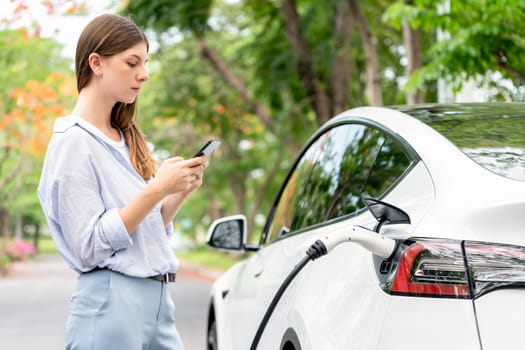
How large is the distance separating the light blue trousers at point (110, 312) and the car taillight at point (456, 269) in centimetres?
74

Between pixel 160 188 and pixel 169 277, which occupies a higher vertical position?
pixel 160 188

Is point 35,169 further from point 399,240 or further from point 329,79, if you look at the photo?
point 399,240

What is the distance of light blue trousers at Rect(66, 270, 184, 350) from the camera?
2.68 m

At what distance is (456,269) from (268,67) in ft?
49.6

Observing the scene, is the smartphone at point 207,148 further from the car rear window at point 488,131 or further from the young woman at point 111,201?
the car rear window at point 488,131

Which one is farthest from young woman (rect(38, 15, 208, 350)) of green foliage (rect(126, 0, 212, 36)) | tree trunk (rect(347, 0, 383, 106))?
green foliage (rect(126, 0, 212, 36))

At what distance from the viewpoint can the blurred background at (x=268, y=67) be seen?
8.84 m

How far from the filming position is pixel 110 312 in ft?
8.80

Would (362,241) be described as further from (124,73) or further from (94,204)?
(124,73)

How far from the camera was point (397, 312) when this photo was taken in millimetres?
2494

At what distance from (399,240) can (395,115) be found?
2.97 feet

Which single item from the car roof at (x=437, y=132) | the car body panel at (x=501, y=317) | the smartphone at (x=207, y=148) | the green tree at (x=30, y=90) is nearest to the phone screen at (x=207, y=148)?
the smartphone at (x=207, y=148)

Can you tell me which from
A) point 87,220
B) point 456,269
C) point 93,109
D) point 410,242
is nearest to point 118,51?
point 93,109

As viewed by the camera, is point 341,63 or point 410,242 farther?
point 341,63
